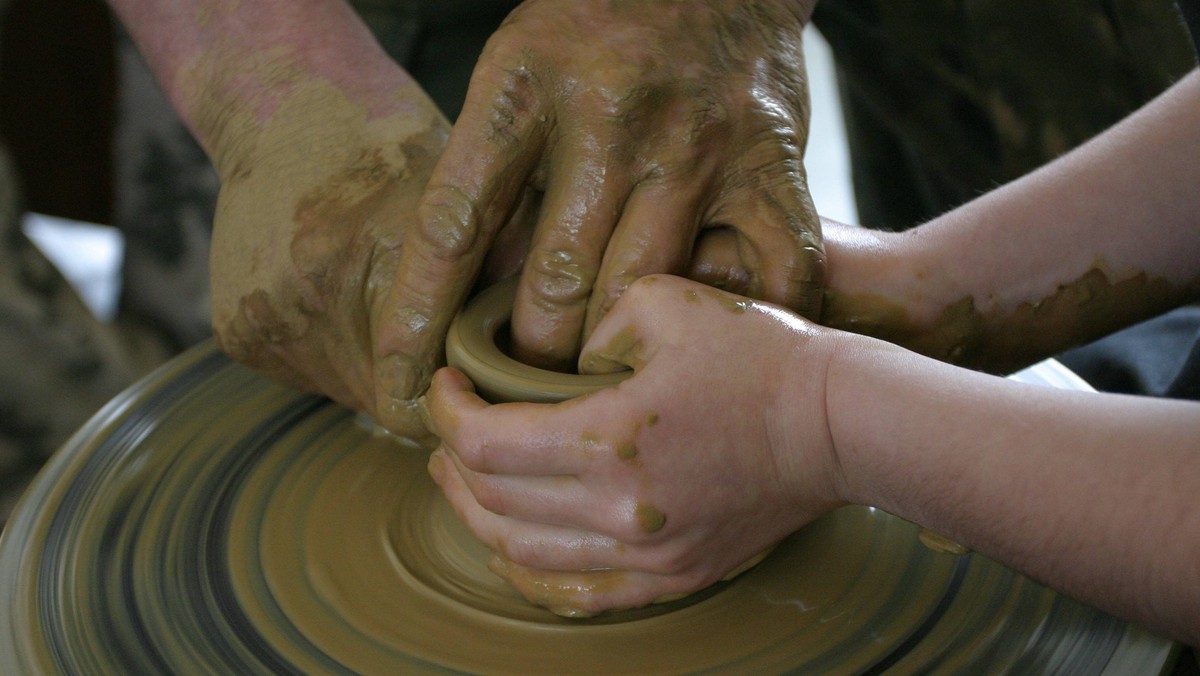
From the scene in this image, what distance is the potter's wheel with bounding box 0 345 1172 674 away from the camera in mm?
1041

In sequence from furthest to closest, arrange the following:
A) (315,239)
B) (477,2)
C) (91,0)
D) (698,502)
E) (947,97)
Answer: (91,0)
(947,97)
(477,2)
(315,239)
(698,502)

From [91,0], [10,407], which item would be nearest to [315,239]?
[10,407]

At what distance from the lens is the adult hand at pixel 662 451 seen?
998 millimetres

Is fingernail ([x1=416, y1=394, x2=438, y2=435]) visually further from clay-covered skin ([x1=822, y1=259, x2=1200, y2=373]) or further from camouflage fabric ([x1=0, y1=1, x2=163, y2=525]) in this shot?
camouflage fabric ([x1=0, y1=1, x2=163, y2=525])

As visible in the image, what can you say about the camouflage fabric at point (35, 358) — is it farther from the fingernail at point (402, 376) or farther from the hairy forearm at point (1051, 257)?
the hairy forearm at point (1051, 257)

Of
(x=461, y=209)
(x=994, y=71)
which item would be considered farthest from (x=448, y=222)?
(x=994, y=71)

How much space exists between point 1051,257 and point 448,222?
Result: 0.76 meters

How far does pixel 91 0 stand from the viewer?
3543 millimetres

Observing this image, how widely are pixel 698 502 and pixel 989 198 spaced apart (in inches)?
26.1

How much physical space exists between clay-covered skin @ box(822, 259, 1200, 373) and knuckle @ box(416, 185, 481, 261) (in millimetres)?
459

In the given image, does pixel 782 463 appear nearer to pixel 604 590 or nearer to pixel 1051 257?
pixel 604 590

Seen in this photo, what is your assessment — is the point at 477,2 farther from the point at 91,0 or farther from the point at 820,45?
the point at 820,45

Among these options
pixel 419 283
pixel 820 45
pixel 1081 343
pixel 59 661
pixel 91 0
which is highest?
pixel 419 283

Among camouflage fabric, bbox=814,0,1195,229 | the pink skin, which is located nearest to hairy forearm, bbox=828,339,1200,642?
the pink skin
